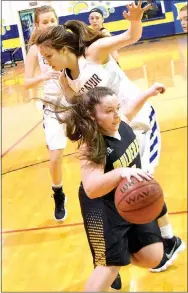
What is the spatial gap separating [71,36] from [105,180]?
575 millimetres

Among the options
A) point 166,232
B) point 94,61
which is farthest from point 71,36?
point 166,232

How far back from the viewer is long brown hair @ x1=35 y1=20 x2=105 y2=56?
1638 millimetres

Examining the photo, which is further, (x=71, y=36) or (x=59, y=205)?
(x=59, y=205)

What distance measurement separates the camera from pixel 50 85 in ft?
7.30

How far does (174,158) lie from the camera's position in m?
3.32

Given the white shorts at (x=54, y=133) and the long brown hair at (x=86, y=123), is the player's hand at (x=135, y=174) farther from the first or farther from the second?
the white shorts at (x=54, y=133)

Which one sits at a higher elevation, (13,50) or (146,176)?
(13,50)

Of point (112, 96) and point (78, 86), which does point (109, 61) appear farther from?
point (112, 96)

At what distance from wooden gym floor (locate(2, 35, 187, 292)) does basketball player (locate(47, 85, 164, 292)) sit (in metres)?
0.35

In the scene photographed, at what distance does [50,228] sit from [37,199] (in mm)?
440

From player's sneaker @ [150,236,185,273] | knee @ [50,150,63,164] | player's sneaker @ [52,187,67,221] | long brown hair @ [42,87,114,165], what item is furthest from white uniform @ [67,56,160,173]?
player's sneaker @ [52,187,67,221]

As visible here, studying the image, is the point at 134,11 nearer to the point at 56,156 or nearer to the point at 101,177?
the point at 101,177

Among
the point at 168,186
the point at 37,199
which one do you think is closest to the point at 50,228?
the point at 37,199

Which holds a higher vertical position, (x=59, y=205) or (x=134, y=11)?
(x=134, y=11)
